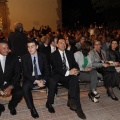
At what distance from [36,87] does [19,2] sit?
14.2 metres

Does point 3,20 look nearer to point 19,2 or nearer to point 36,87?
point 19,2

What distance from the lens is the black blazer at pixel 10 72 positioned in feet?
16.5

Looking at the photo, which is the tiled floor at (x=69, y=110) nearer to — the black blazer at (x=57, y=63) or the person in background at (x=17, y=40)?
the black blazer at (x=57, y=63)

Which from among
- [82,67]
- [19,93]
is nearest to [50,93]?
[19,93]

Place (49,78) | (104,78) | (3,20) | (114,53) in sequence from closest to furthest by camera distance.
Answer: (49,78) < (104,78) < (114,53) < (3,20)

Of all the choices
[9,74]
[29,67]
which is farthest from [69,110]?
[9,74]

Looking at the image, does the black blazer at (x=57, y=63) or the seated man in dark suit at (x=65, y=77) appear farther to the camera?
the black blazer at (x=57, y=63)

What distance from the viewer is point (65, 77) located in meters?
5.46

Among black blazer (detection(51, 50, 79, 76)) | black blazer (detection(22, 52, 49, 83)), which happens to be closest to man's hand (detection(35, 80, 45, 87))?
black blazer (detection(22, 52, 49, 83))

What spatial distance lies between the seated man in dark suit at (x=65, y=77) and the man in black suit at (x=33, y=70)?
10.4 inches

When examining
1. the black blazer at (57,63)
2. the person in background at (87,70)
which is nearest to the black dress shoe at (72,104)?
the black blazer at (57,63)

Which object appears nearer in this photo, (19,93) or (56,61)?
(19,93)

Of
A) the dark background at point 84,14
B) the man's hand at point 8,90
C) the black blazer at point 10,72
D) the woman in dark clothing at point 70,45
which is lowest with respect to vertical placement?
the man's hand at point 8,90

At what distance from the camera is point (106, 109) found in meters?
5.36
